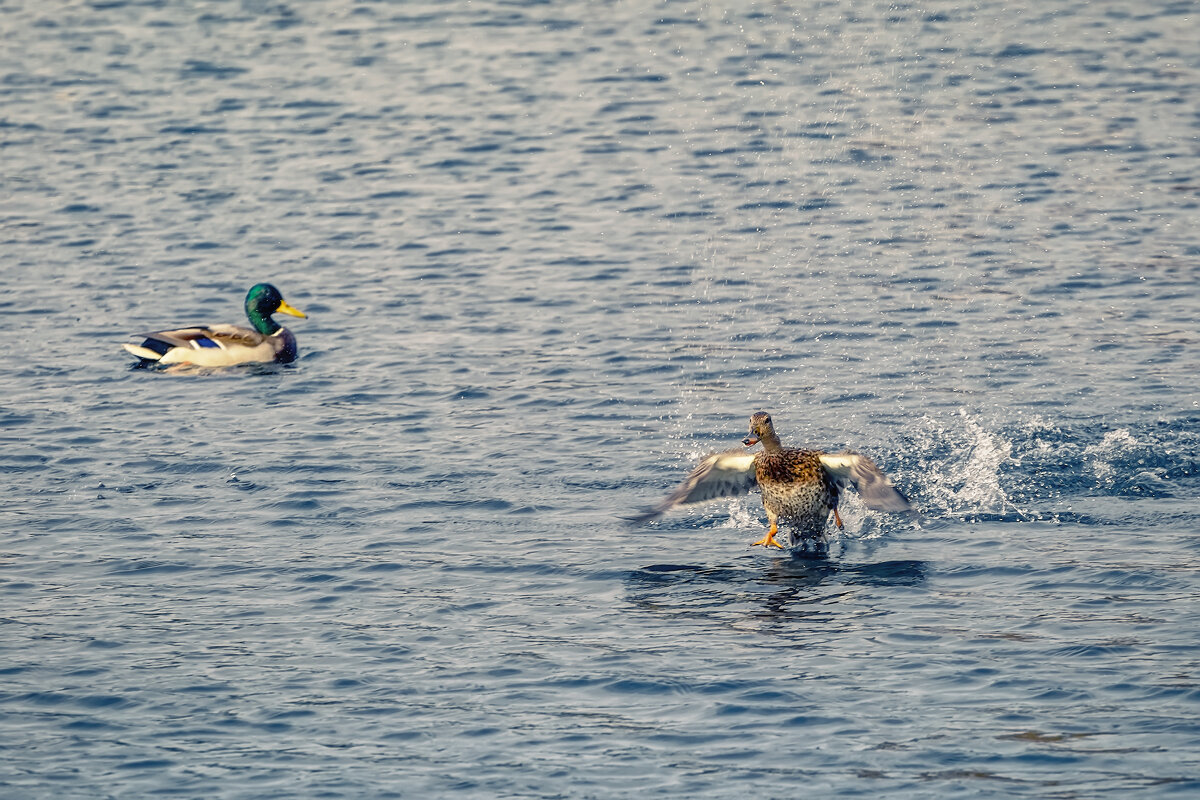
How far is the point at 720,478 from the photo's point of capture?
41.3 ft

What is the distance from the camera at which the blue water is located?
9.65 metres

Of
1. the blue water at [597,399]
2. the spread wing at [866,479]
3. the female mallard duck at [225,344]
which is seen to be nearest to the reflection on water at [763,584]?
the blue water at [597,399]

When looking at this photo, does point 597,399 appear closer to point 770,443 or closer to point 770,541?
point 770,443

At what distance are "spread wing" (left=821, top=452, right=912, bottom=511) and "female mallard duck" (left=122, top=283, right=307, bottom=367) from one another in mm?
6884

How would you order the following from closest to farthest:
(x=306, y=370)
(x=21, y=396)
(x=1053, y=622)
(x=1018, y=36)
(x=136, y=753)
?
1. (x=136, y=753)
2. (x=1053, y=622)
3. (x=21, y=396)
4. (x=306, y=370)
5. (x=1018, y=36)

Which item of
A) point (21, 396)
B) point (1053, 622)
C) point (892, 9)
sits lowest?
point (1053, 622)

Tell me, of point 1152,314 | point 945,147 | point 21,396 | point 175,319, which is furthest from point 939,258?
point 21,396

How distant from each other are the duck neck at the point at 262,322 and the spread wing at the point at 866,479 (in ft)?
23.2

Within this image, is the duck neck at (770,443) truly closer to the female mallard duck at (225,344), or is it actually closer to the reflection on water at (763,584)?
the reflection on water at (763,584)

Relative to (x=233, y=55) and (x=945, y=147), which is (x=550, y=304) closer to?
(x=945, y=147)

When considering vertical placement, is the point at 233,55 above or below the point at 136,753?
above

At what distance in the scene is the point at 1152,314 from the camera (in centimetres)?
1678

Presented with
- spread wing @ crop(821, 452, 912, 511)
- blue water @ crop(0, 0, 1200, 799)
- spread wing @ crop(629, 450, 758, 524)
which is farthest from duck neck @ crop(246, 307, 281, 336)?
spread wing @ crop(821, 452, 912, 511)

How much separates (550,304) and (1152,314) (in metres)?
5.85
